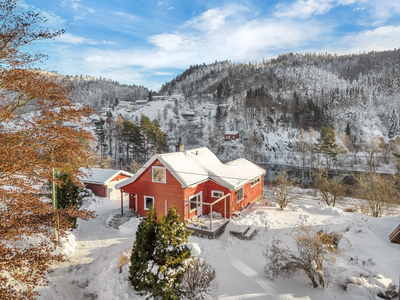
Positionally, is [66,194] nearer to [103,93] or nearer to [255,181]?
[255,181]

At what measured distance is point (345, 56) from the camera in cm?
14700

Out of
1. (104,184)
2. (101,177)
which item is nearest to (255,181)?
(104,184)

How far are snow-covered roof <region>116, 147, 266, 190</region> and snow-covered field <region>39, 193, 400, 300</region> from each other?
291 cm

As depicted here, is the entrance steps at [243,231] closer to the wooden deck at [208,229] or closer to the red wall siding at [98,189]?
the wooden deck at [208,229]

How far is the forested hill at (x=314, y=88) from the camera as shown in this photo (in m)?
72.8

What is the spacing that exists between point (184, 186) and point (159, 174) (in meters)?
2.31

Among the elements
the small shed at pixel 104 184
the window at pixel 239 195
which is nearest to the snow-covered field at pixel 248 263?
the window at pixel 239 195

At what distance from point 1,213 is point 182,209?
9.71 metres

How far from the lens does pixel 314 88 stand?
9881 centimetres

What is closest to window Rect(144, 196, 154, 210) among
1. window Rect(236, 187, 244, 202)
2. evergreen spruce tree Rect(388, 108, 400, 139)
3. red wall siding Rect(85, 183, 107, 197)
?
window Rect(236, 187, 244, 202)

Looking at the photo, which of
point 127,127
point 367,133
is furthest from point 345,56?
point 127,127

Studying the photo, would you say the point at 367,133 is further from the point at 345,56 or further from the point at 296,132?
the point at 345,56

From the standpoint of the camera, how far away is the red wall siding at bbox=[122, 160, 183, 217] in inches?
590

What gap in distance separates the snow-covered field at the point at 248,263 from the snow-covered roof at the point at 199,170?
2910 mm
